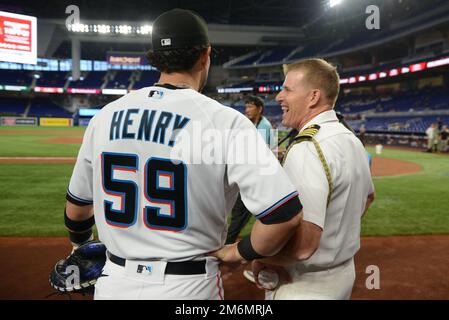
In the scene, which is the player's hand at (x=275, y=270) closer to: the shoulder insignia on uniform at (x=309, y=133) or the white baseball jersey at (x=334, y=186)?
the white baseball jersey at (x=334, y=186)

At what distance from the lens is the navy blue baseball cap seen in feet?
5.11

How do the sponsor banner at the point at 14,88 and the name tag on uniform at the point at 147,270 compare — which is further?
the sponsor banner at the point at 14,88

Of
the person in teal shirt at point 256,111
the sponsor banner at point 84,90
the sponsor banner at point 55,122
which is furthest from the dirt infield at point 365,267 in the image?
the sponsor banner at point 84,90

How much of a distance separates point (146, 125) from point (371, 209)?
24.0 ft

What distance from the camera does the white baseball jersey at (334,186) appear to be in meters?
1.59

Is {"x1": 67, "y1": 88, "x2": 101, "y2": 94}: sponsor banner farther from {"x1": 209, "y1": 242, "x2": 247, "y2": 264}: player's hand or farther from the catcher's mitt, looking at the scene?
{"x1": 209, "y1": 242, "x2": 247, "y2": 264}: player's hand

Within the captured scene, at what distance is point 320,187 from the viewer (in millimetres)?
1593

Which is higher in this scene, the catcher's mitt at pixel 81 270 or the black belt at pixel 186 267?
the black belt at pixel 186 267

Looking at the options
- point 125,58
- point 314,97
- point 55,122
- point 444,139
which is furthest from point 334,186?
point 125,58

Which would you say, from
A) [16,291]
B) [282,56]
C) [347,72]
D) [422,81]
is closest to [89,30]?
[282,56]

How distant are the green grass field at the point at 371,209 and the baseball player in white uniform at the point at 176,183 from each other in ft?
15.5

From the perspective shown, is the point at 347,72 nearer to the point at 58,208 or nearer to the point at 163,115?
the point at 58,208

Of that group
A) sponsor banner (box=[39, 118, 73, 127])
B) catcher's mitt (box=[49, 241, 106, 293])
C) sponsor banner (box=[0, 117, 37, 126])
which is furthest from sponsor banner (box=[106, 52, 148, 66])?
catcher's mitt (box=[49, 241, 106, 293])

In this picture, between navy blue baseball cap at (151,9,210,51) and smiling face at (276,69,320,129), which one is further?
smiling face at (276,69,320,129)
